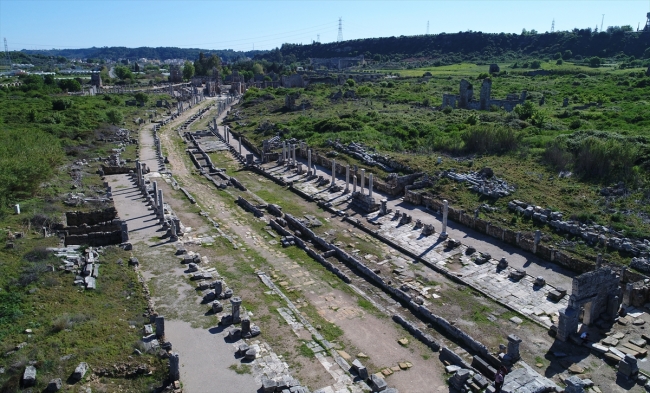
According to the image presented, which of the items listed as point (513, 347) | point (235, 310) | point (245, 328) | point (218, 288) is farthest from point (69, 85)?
point (513, 347)

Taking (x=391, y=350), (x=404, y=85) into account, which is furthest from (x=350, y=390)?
(x=404, y=85)

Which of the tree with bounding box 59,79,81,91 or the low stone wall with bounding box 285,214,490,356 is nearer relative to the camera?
the low stone wall with bounding box 285,214,490,356

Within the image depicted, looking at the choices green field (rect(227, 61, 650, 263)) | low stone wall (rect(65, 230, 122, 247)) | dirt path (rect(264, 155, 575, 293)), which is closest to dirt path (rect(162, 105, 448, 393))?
low stone wall (rect(65, 230, 122, 247))

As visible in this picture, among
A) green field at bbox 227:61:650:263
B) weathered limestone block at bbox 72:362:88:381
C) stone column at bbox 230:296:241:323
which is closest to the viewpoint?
weathered limestone block at bbox 72:362:88:381

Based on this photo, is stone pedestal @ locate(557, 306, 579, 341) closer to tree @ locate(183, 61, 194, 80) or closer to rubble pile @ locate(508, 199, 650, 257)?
rubble pile @ locate(508, 199, 650, 257)

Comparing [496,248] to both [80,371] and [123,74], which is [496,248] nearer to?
[80,371]

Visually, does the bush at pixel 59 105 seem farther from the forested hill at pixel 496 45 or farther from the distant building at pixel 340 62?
the forested hill at pixel 496 45
